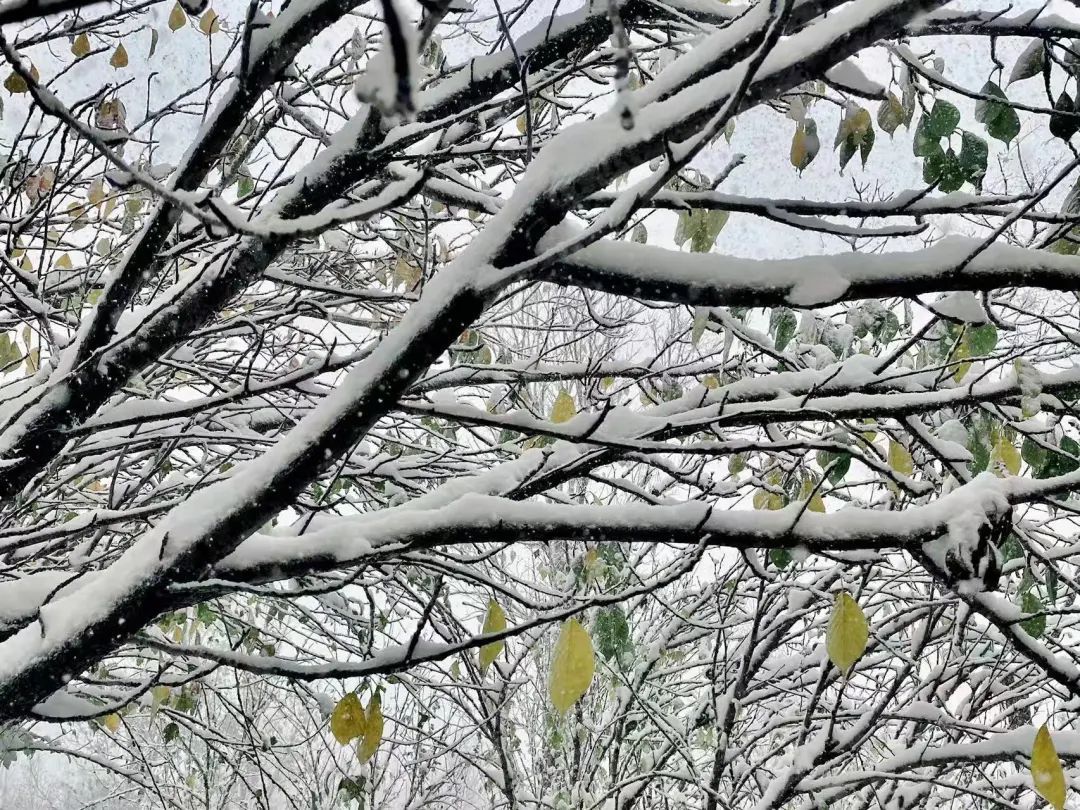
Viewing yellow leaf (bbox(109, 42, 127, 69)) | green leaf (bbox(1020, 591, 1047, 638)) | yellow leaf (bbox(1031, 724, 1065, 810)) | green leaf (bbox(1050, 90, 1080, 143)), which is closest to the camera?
green leaf (bbox(1050, 90, 1080, 143))

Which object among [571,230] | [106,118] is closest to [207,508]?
[571,230]

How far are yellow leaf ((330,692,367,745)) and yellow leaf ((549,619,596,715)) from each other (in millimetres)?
569

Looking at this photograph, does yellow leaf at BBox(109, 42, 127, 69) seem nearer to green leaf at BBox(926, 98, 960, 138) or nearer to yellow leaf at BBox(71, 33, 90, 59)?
yellow leaf at BBox(71, 33, 90, 59)

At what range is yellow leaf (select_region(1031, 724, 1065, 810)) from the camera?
191 centimetres

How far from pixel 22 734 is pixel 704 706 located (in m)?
3.24

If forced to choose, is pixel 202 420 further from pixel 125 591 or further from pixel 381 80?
pixel 381 80

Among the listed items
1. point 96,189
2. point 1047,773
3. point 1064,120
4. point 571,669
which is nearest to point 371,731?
point 571,669

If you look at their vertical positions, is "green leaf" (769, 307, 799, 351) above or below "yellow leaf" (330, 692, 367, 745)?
above

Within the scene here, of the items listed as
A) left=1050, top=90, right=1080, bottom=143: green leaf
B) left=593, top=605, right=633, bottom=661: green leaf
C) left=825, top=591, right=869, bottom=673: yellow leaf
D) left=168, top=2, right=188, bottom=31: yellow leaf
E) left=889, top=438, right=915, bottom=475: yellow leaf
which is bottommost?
left=825, top=591, right=869, bottom=673: yellow leaf

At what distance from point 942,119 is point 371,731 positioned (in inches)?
80.6

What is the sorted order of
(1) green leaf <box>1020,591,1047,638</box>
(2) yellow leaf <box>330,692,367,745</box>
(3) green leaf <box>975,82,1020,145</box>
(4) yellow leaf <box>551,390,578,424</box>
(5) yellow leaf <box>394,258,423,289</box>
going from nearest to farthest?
(3) green leaf <box>975,82,1020,145</box>
(2) yellow leaf <box>330,692,367,745</box>
(1) green leaf <box>1020,591,1047,638</box>
(4) yellow leaf <box>551,390,578,424</box>
(5) yellow leaf <box>394,258,423,289</box>

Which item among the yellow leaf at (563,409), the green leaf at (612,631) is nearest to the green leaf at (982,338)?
the yellow leaf at (563,409)

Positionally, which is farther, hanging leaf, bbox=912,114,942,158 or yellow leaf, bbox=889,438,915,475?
yellow leaf, bbox=889,438,915,475

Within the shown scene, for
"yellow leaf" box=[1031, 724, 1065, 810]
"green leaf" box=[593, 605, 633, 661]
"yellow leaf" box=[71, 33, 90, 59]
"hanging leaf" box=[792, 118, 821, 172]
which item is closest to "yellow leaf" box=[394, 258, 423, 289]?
"yellow leaf" box=[71, 33, 90, 59]
